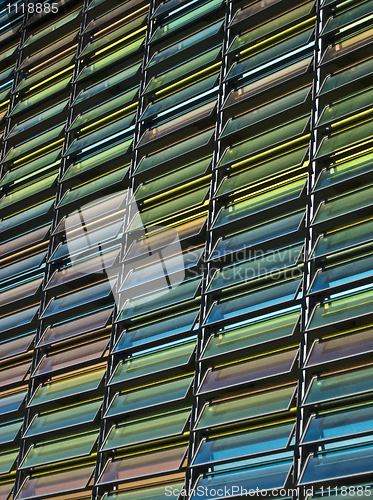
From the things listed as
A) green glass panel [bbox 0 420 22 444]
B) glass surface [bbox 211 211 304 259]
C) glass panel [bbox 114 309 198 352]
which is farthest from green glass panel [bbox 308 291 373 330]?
green glass panel [bbox 0 420 22 444]

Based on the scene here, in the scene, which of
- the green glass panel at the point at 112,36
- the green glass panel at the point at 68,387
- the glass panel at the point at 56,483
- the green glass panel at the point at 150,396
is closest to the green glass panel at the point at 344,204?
the green glass panel at the point at 150,396

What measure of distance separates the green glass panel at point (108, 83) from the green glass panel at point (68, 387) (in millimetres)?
4436

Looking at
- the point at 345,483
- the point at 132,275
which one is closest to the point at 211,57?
the point at 132,275

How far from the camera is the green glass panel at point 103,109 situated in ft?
33.6

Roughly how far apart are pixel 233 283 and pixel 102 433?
2269 mm

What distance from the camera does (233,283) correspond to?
770 cm

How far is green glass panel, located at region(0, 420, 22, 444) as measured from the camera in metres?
8.92

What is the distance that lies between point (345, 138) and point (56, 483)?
5149 mm

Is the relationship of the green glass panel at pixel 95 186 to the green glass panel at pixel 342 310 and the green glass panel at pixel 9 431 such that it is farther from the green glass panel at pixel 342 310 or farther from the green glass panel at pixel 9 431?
the green glass panel at pixel 342 310

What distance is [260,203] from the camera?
808 cm

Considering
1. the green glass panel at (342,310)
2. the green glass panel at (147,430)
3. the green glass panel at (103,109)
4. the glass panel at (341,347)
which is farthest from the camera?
the green glass panel at (103,109)

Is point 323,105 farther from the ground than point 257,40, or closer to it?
closer to it

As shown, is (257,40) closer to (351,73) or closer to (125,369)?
(351,73)

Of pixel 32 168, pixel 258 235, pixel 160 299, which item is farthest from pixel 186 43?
pixel 160 299
